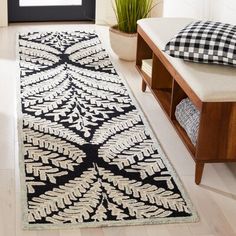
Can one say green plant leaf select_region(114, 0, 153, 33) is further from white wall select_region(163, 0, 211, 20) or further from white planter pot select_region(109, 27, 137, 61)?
white wall select_region(163, 0, 211, 20)

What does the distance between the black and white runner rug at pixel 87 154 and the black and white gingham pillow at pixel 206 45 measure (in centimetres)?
48

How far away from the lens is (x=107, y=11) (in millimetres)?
4852

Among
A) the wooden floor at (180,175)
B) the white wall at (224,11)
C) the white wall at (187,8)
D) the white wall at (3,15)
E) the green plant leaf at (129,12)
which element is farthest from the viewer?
the white wall at (3,15)

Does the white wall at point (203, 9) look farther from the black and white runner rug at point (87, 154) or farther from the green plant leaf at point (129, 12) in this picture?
the black and white runner rug at point (87, 154)

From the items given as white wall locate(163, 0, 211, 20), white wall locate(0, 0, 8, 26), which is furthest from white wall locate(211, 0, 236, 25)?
white wall locate(0, 0, 8, 26)

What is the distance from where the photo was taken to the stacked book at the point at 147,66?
3404 millimetres

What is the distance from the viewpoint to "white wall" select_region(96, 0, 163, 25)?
190 inches

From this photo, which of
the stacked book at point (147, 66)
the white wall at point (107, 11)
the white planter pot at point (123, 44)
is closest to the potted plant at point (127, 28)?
the white planter pot at point (123, 44)

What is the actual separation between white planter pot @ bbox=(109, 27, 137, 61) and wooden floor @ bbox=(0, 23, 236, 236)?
37cm

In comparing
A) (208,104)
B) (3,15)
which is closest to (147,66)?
(208,104)

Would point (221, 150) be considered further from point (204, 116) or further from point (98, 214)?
point (98, 214)

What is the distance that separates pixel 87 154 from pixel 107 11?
227cm

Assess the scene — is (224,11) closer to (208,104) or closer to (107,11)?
(208,104)

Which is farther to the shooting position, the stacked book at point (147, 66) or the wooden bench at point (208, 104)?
the stacked book at point (147, 66)
